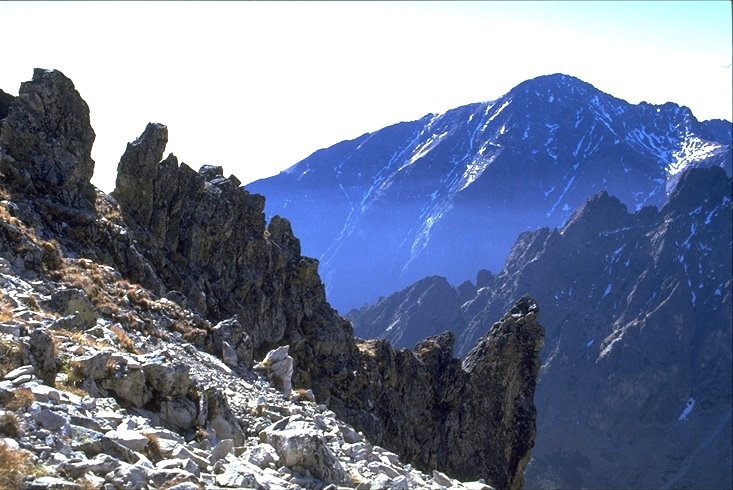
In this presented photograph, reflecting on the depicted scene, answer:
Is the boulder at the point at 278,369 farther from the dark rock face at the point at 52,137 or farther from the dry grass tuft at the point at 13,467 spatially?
Answer: the dry grass tuft at the point at 13,467

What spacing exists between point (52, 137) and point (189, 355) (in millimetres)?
21605

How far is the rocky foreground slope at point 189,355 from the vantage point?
46.6 feet

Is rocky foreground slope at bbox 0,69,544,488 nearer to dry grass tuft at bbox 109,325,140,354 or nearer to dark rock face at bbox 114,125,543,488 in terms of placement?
dry grass tuft at bbox 109,325,140,354

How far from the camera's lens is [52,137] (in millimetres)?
42781

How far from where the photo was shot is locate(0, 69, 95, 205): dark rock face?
127 ft

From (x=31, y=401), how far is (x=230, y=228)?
5030 centimetres

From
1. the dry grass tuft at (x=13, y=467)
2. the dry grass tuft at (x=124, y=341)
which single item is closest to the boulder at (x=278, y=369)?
the dry grass tuft at (x=124, y=341)

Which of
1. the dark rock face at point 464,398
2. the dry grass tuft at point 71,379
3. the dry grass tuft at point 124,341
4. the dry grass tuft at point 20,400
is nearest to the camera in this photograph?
the dry grass tuft at point 20,400

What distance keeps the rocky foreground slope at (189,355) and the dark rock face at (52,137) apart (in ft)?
0.35

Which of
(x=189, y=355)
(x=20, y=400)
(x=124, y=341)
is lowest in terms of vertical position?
(x=189, y=355)

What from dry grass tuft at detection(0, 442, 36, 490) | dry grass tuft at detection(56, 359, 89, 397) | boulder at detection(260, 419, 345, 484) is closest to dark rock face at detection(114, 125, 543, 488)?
dry grass tuft at detection(56, 359, 89, 397)

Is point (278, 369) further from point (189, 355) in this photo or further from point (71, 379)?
point (71, 379)

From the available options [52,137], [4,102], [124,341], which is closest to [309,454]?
[124,341]

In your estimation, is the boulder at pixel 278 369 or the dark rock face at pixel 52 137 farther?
the dark rock face at pixel 52 137
